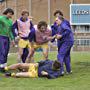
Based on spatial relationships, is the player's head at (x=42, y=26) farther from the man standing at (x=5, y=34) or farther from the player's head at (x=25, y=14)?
the man standing at (x=5, y=34)

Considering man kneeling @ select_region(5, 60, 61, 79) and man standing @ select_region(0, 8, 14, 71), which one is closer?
man kneeling @ select_region(5, 60, 61, 79)

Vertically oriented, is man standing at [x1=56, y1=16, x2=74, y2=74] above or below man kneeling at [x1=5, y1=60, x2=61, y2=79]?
above

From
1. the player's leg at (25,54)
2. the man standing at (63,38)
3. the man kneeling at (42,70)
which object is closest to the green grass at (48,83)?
the man kneeling at (42,70)

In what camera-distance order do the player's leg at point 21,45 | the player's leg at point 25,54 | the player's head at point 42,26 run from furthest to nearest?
the player's leg at point 25,54, the player's leg at point 21,45, the player's head at point 42,26

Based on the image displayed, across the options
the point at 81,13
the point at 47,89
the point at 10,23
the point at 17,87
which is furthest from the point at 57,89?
the point at 81,13

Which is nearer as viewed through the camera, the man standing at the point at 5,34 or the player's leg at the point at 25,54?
the man standing at the point at 5,34

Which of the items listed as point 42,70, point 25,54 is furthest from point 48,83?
point 25,54

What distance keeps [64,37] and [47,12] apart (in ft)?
166

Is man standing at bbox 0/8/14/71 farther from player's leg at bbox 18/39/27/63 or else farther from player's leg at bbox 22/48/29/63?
player's leg at bbox 22/48/29/63

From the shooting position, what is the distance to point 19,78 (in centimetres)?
1263

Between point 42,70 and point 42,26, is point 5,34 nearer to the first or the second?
point 42,26

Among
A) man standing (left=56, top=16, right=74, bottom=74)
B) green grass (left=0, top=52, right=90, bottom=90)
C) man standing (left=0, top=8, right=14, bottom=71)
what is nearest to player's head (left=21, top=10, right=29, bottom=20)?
man standing (left=0, top=8, right=14, bottom=71)

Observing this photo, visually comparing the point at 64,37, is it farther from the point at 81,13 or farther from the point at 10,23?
the point at 81,13

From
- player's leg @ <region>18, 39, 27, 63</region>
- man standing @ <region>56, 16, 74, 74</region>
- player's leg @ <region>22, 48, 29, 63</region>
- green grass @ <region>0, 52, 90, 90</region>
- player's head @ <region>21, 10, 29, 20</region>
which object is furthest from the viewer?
player's leg @ <region>22, 48, 29, 63</region>
